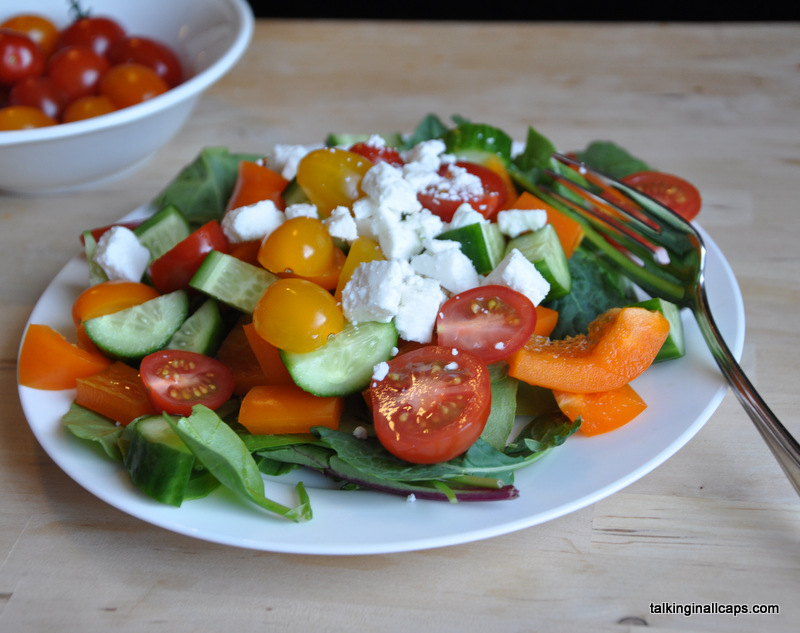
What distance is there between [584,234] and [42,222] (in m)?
1.70

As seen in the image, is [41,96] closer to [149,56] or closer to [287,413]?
[149,56]

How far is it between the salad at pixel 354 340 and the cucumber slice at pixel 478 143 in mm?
152

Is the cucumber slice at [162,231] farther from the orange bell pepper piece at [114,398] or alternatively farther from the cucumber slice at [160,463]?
the cucumber slice at [160,463]

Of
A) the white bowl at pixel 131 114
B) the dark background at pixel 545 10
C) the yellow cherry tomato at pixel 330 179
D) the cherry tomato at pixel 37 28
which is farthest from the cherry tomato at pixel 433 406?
the dark background at pixel 545 10

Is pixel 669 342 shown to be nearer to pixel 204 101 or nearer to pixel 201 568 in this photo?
pixel 201 568

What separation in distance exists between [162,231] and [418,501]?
102cm

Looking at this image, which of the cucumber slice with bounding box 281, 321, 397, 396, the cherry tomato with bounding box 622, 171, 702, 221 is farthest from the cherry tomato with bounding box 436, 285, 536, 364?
the cherry tomato with bounding box 622, 171, 702, 221

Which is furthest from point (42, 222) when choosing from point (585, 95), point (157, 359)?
point (585, 95)

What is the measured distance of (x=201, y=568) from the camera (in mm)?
1380

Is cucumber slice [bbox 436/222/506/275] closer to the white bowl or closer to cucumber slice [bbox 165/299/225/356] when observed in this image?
cucumber slice [bbox 165/299/225/356]

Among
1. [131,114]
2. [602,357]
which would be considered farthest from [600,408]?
[131,114]

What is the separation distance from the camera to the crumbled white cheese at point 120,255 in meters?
1.79

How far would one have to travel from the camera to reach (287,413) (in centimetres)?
148

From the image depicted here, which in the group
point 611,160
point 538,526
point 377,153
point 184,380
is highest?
point 377,153
